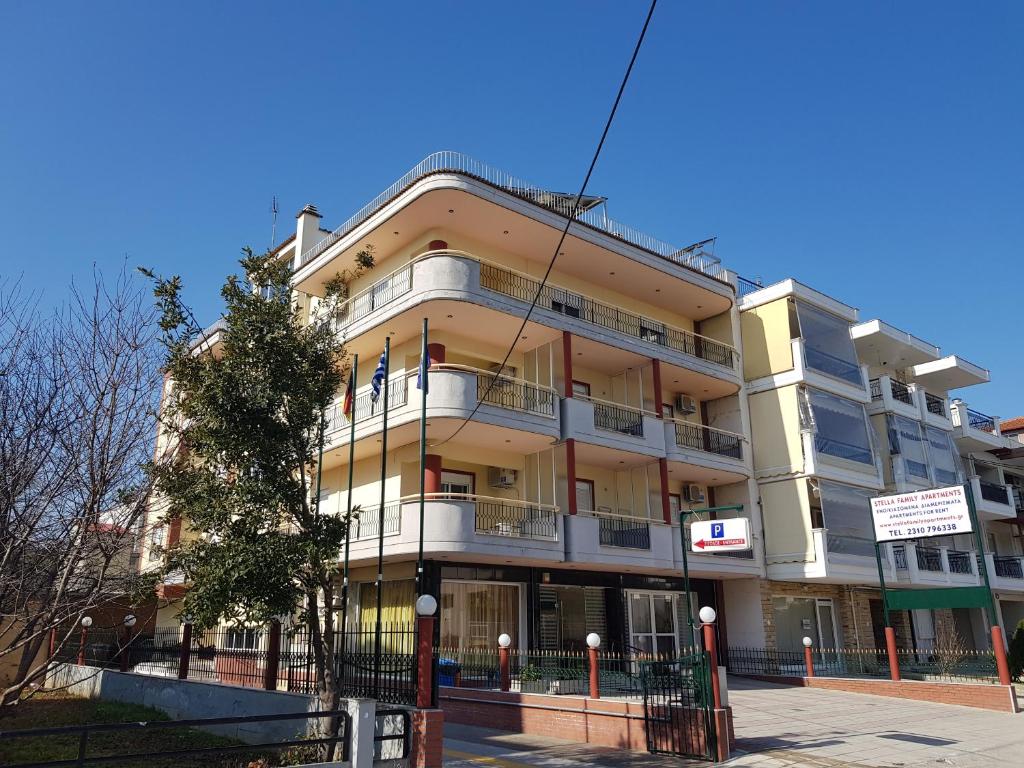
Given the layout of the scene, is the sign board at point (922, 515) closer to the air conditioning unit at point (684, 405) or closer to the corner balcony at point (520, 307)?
the corner balcony at point (520, 307)

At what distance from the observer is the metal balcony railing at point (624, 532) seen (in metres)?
21.9

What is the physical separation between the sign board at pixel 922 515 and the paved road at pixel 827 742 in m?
5.15

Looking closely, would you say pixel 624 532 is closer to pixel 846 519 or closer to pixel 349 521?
pixel 846 519

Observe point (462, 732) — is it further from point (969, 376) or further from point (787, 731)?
point (969, 376)

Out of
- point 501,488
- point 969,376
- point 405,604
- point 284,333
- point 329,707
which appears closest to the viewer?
point 329,707

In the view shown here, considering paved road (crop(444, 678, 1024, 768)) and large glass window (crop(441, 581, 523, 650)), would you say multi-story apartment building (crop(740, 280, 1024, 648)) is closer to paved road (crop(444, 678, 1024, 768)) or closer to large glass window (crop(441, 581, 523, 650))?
paved road (crop(444, 678, 1024, 768))

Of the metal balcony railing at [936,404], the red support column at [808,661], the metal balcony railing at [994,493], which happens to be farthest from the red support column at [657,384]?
the metal balcony railing at [994,493]

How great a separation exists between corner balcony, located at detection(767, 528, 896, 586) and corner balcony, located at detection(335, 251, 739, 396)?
19.6 ft

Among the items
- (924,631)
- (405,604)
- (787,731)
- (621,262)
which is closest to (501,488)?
(405,604)

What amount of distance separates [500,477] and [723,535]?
802 cm

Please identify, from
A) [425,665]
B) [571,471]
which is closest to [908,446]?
[571,471]

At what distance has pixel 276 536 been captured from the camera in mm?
11328

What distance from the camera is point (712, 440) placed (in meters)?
27.7

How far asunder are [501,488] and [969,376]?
2515 cm
